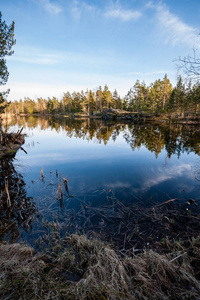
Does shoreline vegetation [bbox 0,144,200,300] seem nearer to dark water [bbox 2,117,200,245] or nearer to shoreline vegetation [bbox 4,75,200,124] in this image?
dark water [bbox 2,117,200,245]

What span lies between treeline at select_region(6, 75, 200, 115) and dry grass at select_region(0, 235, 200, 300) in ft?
22.6

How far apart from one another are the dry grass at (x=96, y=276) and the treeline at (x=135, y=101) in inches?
271

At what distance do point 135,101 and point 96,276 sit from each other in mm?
78929

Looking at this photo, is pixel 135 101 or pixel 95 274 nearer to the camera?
pixel 95 274

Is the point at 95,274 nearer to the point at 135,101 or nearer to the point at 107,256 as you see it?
the point at 107,256

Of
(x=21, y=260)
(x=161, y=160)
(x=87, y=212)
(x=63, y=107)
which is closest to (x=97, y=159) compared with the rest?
(x=161, y=160)

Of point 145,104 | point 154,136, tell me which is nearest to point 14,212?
point 154,136

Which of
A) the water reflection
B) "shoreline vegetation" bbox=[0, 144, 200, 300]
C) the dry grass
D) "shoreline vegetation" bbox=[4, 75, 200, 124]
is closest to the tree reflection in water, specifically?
"shoreline vegetation" bbox=[0, 144, 200, 300]

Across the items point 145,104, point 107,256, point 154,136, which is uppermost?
point 145,104

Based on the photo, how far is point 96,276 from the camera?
3.15 metres

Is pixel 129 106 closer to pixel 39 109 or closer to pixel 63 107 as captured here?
pixel 63 107

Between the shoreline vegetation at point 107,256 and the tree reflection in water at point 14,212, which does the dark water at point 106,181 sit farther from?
the shoreline vegetation at point 107,256

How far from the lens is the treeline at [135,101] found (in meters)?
52.7

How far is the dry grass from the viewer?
2.64 meters
